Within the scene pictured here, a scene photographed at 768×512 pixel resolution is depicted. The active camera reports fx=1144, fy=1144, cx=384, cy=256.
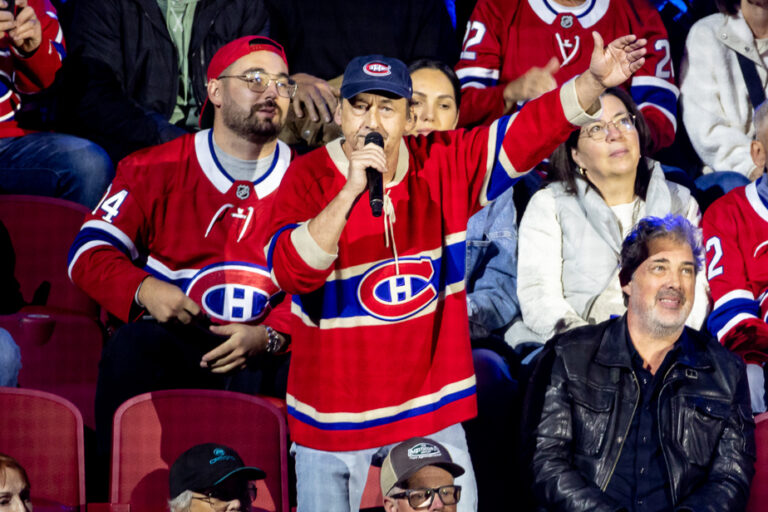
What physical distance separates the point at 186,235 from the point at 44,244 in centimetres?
54

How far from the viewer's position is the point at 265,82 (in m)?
3.80

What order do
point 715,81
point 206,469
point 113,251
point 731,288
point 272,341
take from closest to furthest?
→ point 206,469
point 272,341
point 113,251
point 731,288
point 715,81

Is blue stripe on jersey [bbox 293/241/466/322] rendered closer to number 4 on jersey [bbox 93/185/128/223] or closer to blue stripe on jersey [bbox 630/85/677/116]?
number 4 on jersey [bbox 93/185/128/223]

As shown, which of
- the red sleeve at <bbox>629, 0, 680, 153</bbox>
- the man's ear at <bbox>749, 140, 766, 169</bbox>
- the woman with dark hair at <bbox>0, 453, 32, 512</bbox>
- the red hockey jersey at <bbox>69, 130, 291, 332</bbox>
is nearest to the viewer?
the woman with dark hair at <bbox>0, 453, 32, 512</bbox>

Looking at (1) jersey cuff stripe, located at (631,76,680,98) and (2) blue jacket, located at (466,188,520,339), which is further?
(1) jersey cuff stripe, located at (631,76,680,98)

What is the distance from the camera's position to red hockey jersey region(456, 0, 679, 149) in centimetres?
462

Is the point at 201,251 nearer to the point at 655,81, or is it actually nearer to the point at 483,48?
the point at 483,48

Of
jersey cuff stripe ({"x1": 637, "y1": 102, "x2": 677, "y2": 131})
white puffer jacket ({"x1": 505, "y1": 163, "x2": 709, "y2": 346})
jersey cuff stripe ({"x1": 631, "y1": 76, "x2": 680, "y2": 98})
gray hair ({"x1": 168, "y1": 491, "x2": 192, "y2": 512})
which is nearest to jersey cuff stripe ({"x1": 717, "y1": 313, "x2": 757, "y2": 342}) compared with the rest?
white puffer jacket ({"x1": 505, "y1": 163, "x2": 709, "y2": 346})

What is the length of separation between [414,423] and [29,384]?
1441mm

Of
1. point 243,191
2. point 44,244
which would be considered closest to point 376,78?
point 243,191

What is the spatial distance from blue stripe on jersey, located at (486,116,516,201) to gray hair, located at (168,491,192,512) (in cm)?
106

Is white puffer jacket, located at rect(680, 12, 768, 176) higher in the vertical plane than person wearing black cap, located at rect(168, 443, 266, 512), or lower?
higher

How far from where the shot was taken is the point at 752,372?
3.61m

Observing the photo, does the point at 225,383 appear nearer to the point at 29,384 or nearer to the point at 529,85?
the point at 29,384
